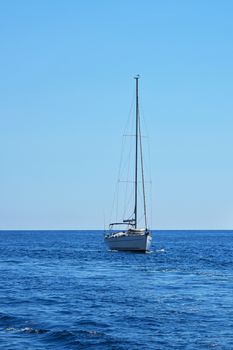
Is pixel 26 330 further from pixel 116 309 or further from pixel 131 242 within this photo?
pixel 131 242

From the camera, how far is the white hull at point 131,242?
Result: 80875 mm

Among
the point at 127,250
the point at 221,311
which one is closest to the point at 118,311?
the point at 221,311

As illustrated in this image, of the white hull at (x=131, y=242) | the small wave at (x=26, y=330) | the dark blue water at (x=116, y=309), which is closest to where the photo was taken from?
the dark blue water at (x=116, y=309)

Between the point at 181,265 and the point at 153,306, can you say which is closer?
the point at 153,306

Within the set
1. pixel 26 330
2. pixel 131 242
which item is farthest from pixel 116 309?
pixel 131 242

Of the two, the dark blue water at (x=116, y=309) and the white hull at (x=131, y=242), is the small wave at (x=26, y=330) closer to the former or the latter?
the dark blue water at (x=116, y=309)

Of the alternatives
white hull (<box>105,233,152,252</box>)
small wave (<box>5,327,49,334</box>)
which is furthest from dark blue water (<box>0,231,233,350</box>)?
white hull (<box>105,233,152,252</box>)

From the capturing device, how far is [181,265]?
218ft

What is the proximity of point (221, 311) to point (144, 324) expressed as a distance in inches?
231

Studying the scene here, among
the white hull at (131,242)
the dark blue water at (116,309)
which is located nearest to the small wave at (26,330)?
the dark blue water at (116,309)

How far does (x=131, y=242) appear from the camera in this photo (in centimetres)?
8206

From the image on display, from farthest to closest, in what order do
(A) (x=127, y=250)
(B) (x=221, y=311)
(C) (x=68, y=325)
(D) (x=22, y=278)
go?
(A) (x=127, y=250) < (D) (x=22, y=278) < (B) (x=221, y=311) < (C) (x=68, y=325)

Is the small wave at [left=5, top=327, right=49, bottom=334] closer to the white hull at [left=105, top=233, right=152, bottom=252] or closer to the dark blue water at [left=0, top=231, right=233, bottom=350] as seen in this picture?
the dark blue water at [left=0, top=231, right=233, bottom=350]

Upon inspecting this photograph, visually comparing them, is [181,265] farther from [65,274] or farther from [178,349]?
[178,349]
